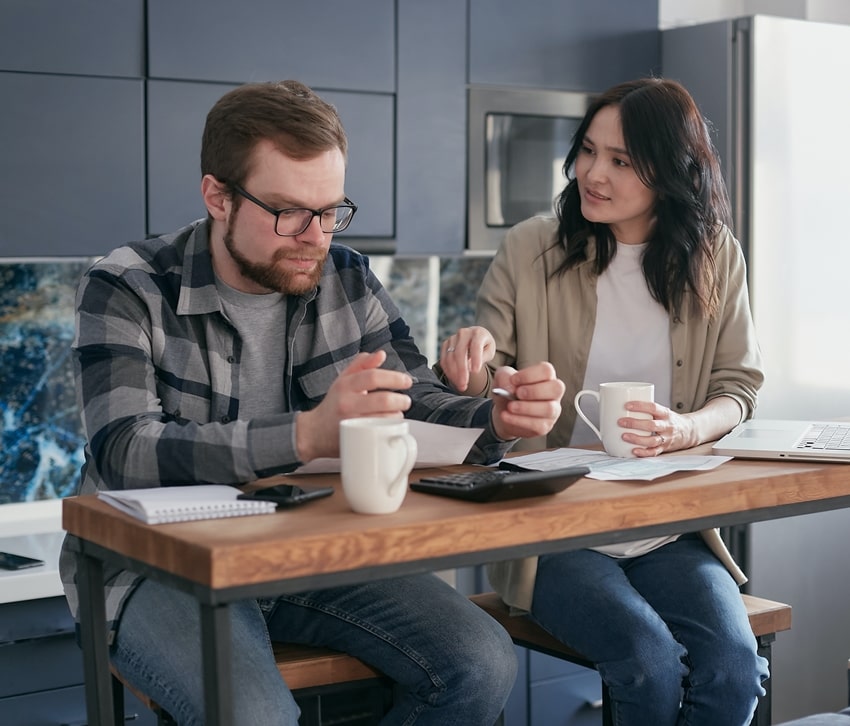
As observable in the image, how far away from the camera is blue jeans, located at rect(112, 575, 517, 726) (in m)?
1.69

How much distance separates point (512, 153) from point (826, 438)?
1.49 meters

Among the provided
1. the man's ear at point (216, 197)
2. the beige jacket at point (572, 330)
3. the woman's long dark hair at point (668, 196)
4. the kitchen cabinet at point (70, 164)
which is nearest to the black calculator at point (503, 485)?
the man's ear at point (216, 197)

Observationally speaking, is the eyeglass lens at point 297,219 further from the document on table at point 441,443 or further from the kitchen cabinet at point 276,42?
the kitchen cabinet at point 276,42

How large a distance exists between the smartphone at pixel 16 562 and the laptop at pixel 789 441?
57.0 inches

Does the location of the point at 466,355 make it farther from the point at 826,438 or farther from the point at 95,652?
the point at 95,652

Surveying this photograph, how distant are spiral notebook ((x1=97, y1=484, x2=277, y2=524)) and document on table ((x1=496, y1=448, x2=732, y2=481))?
0.49 m

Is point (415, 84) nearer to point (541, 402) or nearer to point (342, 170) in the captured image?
point (342, 170)

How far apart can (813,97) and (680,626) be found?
1823 mm

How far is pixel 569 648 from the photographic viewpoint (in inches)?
81.3

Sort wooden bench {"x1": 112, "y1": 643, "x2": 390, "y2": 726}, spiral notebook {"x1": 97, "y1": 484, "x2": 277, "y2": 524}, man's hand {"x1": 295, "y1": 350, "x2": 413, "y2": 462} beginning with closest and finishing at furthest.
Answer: spiral notebook {"x1": 97, "y1": 484, "x2": 277, "y2": 524} → man's hand {"x1": 295, "y1": 350, "x2": 413, "y2": 462} → wooden bench {"x1": 112, "y1": 643, "x2": 390, "y2": 726}

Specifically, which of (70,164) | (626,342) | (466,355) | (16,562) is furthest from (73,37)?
(626,342)

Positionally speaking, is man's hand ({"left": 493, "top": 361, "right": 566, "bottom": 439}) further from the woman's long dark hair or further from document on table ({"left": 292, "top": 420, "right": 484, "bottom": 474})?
the woman's long dark hair

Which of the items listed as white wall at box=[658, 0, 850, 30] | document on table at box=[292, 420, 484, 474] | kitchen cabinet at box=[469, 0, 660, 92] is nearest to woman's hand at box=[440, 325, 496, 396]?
document on table at box=[292, 420, 484, 474]

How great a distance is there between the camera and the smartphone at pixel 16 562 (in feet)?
8.46
